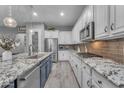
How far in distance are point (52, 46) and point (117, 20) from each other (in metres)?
5.62

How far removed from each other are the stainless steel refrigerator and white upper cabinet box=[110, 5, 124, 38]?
5445 millimetres

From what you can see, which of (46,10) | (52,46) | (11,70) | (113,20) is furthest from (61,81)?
(52,46)

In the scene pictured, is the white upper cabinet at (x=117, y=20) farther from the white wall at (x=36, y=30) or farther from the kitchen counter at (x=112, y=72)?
the white wall at (x=36, y=30)

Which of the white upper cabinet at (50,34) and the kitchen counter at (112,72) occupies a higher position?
the white upper cabinet at (50,34)

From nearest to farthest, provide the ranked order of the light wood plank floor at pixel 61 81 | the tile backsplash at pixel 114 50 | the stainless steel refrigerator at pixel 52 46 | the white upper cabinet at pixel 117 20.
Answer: the white upper cabinet at pixel 117 20
the tile backsplash at pixel 114 50
the light wood plank floor at pixel 61 81
the stainless steel refrigerator at pixel 52 46

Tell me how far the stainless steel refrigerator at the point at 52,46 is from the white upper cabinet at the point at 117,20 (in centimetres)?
544

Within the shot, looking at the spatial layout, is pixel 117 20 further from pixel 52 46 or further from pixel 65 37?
pixel 65 37

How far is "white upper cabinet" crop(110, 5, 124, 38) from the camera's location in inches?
49.9

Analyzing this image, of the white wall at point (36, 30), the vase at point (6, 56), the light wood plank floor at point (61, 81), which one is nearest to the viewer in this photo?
the vase at point (6, 56)

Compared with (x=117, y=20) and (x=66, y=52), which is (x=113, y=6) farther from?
(x=66, y=52)

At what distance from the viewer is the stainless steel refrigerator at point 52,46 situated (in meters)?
6.73

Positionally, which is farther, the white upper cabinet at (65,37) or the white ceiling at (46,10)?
the white upper cabinet at (65,37)

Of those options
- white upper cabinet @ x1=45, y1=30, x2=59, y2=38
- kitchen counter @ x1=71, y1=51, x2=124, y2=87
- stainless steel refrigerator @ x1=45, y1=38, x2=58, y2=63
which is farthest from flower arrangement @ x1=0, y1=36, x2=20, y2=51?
white upper cabinet @ x1=45, y1=30, x2=59, y2=38

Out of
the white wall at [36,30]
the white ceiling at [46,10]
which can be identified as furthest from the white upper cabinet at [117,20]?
the white wall at [36,30]
